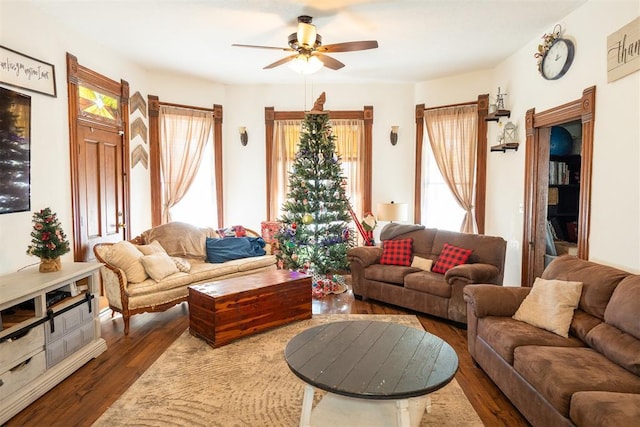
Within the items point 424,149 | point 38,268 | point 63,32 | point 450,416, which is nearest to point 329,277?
point 424,149

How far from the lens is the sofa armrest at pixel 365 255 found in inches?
193

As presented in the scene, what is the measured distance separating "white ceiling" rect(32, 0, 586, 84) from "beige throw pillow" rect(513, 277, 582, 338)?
8.23 ft

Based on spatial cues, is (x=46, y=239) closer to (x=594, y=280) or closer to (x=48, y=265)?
(x=48, y=265)

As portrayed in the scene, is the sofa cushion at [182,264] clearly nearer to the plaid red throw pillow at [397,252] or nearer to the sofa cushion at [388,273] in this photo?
the sofa cushion at [388,273]

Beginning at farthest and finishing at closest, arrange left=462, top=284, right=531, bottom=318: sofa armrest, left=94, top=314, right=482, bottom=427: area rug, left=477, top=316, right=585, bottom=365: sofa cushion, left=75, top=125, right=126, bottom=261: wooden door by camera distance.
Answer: left=75, top=125, right=126, bottom=261: wooden door → left=462, top=284, right=531, bottom=318: sofa armrest → left=477, top=316, right=585, bottom=365: sofa cushion → left=94, top=314, right=482, bottom=427: area rug

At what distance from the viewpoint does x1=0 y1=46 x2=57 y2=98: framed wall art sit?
3.12 metres

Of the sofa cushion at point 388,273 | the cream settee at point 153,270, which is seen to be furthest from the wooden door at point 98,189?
the sofa cushion at point 388,273

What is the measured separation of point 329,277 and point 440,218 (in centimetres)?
207

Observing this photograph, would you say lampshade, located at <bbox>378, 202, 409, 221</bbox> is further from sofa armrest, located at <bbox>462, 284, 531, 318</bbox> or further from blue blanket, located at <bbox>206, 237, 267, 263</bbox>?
sofa armrest, located at <bbox>462, 284, 531, 318</bbox>

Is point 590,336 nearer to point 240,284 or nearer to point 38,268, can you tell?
point 240,284

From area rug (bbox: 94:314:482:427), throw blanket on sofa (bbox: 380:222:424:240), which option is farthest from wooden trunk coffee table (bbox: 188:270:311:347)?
throw blanket on sofa (bbox: 380:222:424:240)

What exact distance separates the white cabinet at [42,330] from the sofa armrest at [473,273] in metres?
3.44

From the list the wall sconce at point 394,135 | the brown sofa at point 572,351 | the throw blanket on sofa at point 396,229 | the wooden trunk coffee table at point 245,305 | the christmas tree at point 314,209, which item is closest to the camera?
the brown sofa at point 572,351

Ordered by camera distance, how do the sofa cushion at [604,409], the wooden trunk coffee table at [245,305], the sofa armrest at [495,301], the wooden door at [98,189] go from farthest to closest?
the wooden door at [98,189] → the wooden trunk coffee table at [245,305] → the sofa armrest at [495,301] → the sofa cushion at [604,409]
